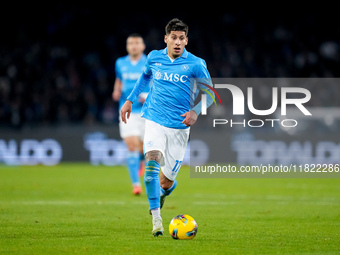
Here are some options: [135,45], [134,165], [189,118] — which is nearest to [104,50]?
[135,45]

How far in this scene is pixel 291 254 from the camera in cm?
583

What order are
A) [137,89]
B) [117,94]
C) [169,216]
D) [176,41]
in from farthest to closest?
[117,94]
[169,216]
[137,89]
[176,41]

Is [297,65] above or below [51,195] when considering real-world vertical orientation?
above

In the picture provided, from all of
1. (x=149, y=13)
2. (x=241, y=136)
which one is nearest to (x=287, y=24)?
(x=149, y=13)

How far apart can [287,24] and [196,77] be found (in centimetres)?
2211

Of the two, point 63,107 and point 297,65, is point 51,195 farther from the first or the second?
point 297,65

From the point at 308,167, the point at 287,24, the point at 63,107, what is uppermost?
Result: the point at 287,24

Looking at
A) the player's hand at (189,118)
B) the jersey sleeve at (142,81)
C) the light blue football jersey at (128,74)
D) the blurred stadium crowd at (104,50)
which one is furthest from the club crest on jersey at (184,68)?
the blurred stadium crowd at (104,50)

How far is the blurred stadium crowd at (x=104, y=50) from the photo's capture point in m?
23.8

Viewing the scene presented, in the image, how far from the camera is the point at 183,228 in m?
6.71

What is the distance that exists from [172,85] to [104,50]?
2018 centimetres

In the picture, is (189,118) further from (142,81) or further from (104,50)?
(104,50)

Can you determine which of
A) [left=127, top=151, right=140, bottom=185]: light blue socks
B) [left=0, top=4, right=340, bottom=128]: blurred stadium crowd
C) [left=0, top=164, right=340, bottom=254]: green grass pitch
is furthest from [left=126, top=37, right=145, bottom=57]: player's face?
[left=0, top=4, right=340, bottom=128]: blurred stadium crowd

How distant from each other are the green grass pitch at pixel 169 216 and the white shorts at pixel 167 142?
82 centimetres
